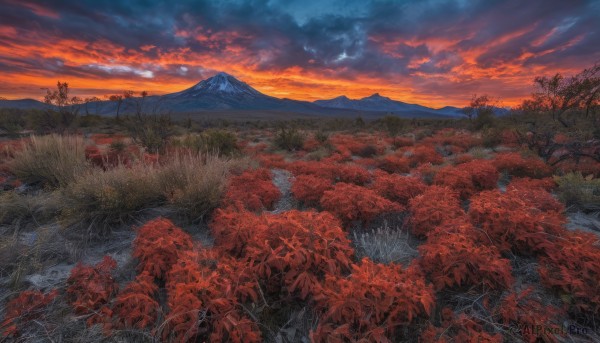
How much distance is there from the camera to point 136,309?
240 cm

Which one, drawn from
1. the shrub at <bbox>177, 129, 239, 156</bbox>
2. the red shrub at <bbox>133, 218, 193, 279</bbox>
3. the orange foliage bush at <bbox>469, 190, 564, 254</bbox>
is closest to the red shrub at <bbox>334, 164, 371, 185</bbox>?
the orange foliage bush at <bbox>469, 190, 564, 254</bbox>

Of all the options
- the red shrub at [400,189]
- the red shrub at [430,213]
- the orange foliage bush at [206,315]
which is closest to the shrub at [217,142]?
the red shrub at [400,189]

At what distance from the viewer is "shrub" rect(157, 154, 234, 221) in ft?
15.0

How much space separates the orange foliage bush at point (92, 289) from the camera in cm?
251

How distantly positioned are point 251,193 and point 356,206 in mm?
2061

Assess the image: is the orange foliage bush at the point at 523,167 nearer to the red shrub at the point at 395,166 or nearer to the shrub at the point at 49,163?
the red shrub at the point at 395,166

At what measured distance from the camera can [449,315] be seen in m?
2.40

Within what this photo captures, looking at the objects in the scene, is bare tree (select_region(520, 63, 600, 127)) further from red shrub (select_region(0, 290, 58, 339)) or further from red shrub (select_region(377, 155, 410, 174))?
red shrub (select_region(0, 290, 58, 339))

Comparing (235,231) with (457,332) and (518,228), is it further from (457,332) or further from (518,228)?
(518,228)

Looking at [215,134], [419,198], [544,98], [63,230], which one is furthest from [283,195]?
[544,98]

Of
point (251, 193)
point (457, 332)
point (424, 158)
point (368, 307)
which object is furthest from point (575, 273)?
point (424, 158)

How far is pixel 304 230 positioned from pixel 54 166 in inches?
246

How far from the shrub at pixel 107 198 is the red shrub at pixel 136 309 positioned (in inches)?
83.0

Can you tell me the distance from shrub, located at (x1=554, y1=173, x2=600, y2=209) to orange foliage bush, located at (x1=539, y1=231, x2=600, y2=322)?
2461 millimetres
